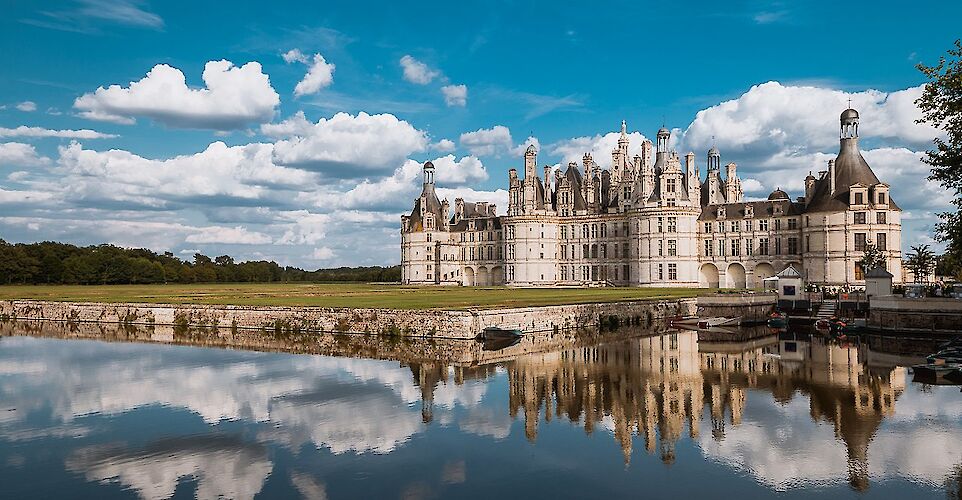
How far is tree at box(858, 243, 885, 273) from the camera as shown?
203 feet

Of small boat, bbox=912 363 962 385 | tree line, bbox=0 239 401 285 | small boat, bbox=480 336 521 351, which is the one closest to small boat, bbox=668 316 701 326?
small boat, bbox=480 336 521 351

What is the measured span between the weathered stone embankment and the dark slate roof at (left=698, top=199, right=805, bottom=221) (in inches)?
1095

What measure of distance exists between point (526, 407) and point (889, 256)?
5557 centimetres

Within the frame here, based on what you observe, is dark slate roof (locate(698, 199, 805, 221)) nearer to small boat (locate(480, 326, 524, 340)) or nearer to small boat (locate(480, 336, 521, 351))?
small boat (locate(480, 336, 521, 351))

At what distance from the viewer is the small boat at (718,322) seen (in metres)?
45.3

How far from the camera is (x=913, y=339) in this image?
1484 inches

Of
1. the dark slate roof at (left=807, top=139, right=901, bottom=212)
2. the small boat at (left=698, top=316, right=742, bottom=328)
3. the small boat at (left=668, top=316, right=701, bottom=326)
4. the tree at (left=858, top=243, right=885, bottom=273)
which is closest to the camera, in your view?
the small boat at (left=698, top=316, right=742, bottom=328)

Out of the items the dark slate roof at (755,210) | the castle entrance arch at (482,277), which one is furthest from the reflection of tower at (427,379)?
the castle entrance arch at (482,277)

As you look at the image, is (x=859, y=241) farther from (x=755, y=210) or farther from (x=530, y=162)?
(x=530, y=162)

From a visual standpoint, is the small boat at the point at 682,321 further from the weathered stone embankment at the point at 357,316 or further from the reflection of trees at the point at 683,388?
the reflection of trees at the point at 683,388

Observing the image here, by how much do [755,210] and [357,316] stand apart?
49.5 meters

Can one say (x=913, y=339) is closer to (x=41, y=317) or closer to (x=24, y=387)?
(x=24, y=387)

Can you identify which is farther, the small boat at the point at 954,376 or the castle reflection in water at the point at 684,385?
the small boat at the point at 954,376

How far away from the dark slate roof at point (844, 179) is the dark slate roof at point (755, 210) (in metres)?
2.85
